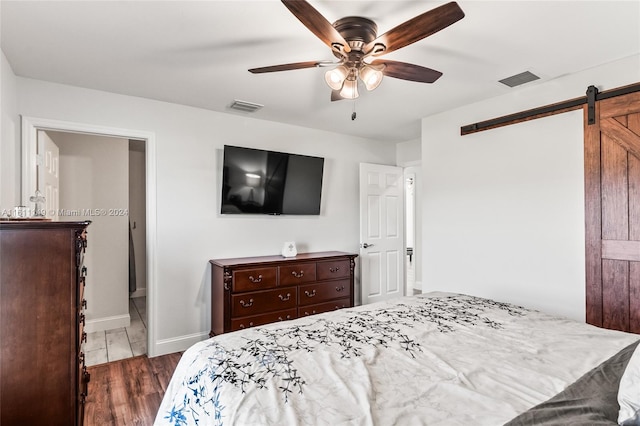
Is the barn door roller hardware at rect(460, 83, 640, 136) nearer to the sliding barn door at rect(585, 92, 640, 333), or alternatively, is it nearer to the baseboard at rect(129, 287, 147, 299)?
the sliding barn door at rect(585, 92, 640, 333)

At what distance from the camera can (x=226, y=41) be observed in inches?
86.8

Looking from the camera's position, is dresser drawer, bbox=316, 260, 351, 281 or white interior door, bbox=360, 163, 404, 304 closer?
dresser drawer, bbox=316, 260, 351, 281

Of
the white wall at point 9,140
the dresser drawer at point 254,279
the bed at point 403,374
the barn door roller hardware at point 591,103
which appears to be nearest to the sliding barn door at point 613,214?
the barn door roller hardware at point 591,103

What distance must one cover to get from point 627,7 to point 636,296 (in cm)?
187

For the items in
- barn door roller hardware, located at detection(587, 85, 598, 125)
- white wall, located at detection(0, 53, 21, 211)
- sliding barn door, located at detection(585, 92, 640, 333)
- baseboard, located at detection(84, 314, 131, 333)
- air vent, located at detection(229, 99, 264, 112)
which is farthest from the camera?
baseboard, located at detection(84, 314, 131, 333)

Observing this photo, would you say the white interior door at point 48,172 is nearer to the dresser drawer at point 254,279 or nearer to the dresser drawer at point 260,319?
the dresser drawer at point 254,279

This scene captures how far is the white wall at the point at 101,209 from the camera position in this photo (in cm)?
401

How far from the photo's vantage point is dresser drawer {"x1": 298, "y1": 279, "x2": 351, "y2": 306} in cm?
369

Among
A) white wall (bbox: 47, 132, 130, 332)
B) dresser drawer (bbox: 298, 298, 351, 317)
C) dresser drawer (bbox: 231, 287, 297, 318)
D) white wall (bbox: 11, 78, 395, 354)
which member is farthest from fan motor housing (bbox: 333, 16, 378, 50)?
white wall (bbox: 47, 132, 130, 332)

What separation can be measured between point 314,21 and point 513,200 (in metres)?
2.46

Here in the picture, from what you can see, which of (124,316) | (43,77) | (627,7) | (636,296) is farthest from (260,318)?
(627,7)

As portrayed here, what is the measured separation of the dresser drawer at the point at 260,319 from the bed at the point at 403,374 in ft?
5.24

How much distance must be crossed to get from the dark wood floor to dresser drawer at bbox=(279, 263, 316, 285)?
50.0 inches

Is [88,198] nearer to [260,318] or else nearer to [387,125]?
[260,318]
